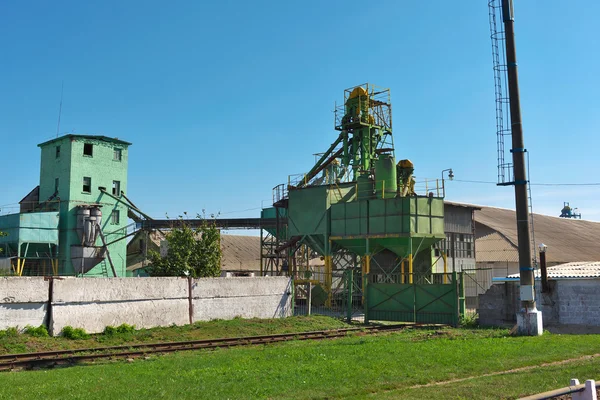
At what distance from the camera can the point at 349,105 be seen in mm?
44719

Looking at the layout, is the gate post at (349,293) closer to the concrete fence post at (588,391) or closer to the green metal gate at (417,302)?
the green metal gate at (417,302)

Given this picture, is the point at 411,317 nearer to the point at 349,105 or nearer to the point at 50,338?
the point at 50,338

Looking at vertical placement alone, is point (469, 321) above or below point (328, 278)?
below

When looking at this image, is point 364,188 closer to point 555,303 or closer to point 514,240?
point 555,303

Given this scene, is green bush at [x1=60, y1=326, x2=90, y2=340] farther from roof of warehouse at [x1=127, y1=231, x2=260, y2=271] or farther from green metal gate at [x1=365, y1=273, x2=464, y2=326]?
roof of warehouse at [x1=127, y1=231, x2=260, y2=271]

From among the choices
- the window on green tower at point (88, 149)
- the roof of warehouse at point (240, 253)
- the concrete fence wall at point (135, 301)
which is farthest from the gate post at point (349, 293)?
the roof of warehouse at point (240, 253)

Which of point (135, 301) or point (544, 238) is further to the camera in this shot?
point (544, 238)

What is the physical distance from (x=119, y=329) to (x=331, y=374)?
1219 centimetres

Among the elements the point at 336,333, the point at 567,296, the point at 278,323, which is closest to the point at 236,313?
the point at 278,323

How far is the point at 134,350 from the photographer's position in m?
18.3

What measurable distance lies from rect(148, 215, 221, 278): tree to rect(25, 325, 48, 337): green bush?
515 inches

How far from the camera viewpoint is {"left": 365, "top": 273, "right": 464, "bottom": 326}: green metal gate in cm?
2578

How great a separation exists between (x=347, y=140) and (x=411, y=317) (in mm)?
21247

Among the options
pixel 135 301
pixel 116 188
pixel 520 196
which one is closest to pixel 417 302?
pixel 520 196
